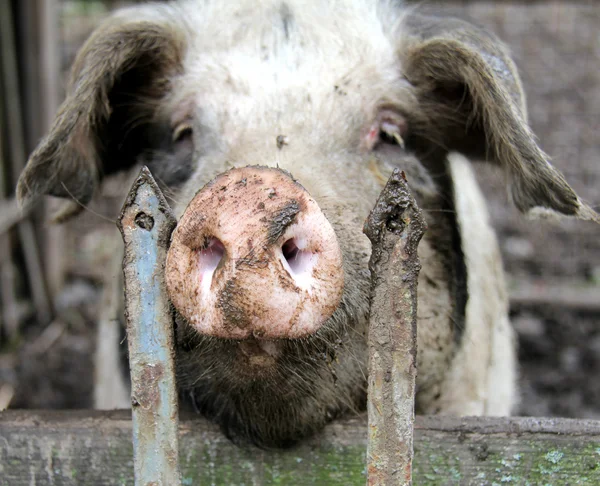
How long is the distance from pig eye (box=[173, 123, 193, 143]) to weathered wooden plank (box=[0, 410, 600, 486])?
1074 mm

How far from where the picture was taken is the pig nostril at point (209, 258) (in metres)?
1.35

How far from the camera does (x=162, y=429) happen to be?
1314 mm

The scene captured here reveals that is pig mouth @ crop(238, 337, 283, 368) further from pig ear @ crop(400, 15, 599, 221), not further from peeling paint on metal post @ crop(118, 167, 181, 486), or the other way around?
pig ear @ crop(400, 15, 599, 221)

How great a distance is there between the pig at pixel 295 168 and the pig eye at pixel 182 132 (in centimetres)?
1

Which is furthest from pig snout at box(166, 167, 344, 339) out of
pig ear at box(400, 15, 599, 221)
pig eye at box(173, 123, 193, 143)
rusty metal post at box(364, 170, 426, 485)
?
pig eye at box(173, 123, 193, 143)

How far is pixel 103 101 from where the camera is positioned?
2.39 m

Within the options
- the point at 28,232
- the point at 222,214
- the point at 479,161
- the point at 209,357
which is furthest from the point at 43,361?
the point at 222,214

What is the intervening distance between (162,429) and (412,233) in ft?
1.77

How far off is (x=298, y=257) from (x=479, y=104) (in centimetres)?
126

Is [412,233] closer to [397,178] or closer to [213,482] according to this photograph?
[397,178]

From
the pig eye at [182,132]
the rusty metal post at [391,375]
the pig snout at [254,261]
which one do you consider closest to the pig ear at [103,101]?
the pig eye at [182,132]

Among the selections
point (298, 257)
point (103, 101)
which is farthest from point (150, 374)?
point (103, 101)

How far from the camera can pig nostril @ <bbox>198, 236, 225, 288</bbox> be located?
4.44ft

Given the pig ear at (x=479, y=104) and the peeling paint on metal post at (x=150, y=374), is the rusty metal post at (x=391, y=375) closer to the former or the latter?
the peeling paint on metal post at (x=150, y=374)
